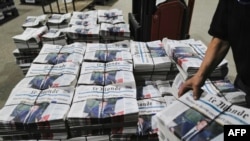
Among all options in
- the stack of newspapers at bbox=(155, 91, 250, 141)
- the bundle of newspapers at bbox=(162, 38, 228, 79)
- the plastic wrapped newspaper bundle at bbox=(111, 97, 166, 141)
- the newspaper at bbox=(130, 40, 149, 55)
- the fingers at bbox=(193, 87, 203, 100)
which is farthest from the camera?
the newspaper at bbox=(130, 40, 149, 55)

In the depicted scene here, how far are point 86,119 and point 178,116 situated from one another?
0.47m

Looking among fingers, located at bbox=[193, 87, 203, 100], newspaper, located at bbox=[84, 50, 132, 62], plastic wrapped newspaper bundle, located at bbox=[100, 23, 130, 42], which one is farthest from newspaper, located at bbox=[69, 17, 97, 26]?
fingers, located at bbox=[193, 87, 203, 100]

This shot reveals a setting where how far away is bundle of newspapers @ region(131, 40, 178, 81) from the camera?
4.96ft

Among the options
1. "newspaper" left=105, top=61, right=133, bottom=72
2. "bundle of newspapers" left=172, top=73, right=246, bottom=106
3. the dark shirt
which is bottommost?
"bundle of newspapers" left=172, top=73, right=246, bottom=106

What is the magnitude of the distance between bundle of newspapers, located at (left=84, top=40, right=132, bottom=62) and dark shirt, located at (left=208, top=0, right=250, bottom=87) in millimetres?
648

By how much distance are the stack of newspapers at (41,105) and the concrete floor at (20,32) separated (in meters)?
0.94

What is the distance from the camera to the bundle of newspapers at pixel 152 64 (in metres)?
1.51

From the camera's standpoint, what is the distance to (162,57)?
1.58m

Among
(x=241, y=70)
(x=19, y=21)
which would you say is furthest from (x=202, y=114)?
(x=19, y=21)

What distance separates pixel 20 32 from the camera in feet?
12.0

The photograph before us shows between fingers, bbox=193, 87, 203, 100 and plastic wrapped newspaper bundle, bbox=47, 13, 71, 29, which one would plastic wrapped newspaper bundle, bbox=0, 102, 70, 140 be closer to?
fingers, bbox=193, 87, 203, 100

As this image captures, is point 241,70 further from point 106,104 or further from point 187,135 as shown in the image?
point 106,104

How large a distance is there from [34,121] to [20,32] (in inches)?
117

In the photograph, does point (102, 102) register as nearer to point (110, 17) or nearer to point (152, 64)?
point (152, 64)
